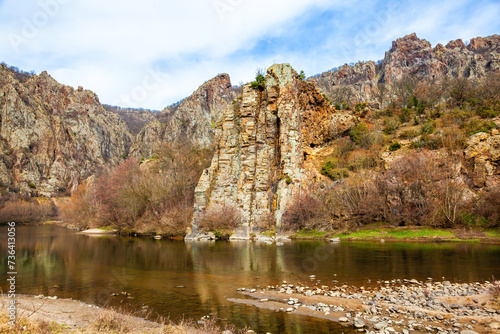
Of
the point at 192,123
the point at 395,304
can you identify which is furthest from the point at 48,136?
the point at 395,304

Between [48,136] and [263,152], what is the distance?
370 feet

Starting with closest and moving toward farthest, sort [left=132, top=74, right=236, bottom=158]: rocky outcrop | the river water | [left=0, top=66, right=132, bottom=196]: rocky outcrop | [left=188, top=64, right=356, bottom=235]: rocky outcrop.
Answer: the river water
[left=188, top=64, right=356, bottom=235]: rocky outcrop
[left=0, top=66, right=132, bottom=196]: rocky outcrop
[left=132, top=74, right=236, bottom=158]: rocky outcrop

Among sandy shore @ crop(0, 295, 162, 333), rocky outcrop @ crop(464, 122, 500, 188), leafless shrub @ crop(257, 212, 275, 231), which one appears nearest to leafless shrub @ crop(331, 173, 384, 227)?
leafless shrub @ crop(257, 212, 275, 231)

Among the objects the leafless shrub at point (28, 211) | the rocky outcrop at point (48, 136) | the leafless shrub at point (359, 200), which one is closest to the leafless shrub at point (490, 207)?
the leafless shrub at point (359, 200)

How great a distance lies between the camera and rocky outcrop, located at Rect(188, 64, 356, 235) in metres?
51.2

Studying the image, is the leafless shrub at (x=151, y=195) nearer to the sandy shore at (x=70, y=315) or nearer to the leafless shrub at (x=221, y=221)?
the leafless shrub at (x=221, y=221)

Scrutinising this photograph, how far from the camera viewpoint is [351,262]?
76.9ft

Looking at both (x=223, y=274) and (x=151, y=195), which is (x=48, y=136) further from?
(x=223, y=274)

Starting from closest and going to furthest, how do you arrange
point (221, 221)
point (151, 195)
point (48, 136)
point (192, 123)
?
point (221, 221), point (151, 195), point (192, 123), point (48, 136)

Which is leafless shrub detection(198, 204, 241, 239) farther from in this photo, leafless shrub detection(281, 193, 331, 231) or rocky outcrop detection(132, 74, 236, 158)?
rocky outcrop detection(132, 74, 236, 158)

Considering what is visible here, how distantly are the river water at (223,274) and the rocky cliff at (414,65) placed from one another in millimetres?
87740

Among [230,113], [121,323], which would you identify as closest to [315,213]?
[230,113]

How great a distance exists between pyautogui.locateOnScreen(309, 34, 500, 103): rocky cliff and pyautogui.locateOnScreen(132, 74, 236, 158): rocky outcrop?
44.0 metres

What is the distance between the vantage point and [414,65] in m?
131
